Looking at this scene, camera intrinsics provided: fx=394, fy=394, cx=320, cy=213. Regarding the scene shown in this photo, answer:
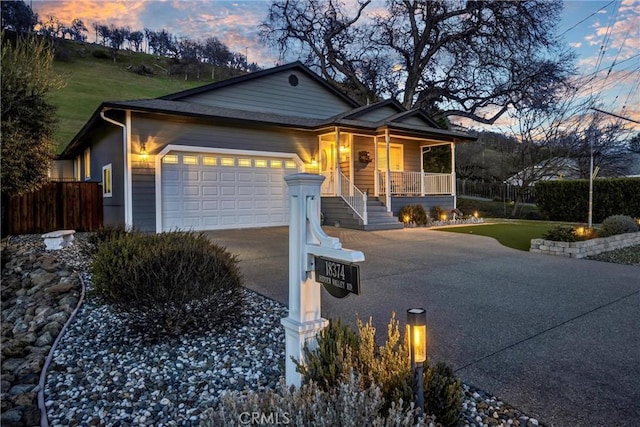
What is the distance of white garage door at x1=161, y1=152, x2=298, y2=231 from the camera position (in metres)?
11.0

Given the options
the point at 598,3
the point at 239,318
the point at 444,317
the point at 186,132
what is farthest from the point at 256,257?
the point at 598,3

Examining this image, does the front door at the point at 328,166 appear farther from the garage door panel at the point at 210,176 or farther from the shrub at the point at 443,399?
the shrub at the point at 443,399

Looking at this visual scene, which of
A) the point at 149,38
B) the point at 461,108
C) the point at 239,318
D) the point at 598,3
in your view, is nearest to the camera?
the point at 239,318

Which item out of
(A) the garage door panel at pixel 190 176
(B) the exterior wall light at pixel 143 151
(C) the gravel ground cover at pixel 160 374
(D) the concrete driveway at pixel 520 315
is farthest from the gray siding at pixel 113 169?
(C) the gravel ground cover at pixel 160 374

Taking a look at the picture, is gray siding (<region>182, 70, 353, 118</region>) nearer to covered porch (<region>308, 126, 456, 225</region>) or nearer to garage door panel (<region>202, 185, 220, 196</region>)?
covered porch (<region>308, 126, 456, 225</region>)

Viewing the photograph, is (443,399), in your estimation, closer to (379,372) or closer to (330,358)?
(379,372)

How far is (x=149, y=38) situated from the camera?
50844 mm

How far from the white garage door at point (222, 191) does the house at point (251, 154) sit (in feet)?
0.09

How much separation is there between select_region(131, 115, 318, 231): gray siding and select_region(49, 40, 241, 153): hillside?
1946 centimetres

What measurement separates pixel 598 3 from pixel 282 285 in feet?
48.7

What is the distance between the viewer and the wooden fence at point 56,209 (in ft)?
36.5

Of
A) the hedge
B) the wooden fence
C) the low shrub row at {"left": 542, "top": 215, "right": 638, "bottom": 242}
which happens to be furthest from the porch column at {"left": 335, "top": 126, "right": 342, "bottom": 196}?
the hedge

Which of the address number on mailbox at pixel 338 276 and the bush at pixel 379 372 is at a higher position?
the address number on mailbox at pixel 338 276

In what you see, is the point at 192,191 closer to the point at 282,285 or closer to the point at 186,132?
the point at 186,132
